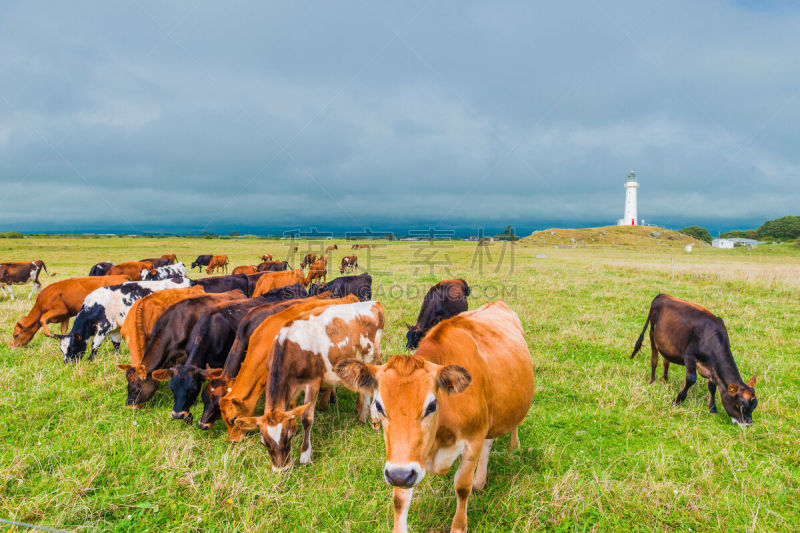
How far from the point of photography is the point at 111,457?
4707 mm

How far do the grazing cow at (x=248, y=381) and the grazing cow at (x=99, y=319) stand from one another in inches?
197

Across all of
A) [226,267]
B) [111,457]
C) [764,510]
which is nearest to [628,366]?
[764,510]

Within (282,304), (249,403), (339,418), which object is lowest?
(339,418)

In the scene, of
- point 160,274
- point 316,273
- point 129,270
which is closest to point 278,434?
point 160,274

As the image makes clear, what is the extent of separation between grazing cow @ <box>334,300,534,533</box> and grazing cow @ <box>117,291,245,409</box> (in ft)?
16.4

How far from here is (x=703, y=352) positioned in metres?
6.54

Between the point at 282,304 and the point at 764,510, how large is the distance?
7.77 m

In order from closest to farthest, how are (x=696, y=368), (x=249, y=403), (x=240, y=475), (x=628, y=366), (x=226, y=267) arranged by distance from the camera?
(x=240, y=475), (x=249, y=403), (x=696, y=368), (x=628, y=366), (x=226, y=267)

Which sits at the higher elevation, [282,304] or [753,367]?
[282,304]

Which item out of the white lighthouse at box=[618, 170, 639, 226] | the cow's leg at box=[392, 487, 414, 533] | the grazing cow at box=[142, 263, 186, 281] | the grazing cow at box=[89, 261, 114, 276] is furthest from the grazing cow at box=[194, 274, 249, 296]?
the white lighthouse at box=[618, 170, 639, 226]

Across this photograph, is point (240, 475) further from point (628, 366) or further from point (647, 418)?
point (628, 366)

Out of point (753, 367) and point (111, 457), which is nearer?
point (111, 457)

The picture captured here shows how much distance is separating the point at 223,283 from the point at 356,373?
12.2m

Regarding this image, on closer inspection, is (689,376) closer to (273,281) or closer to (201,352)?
(201,352)
